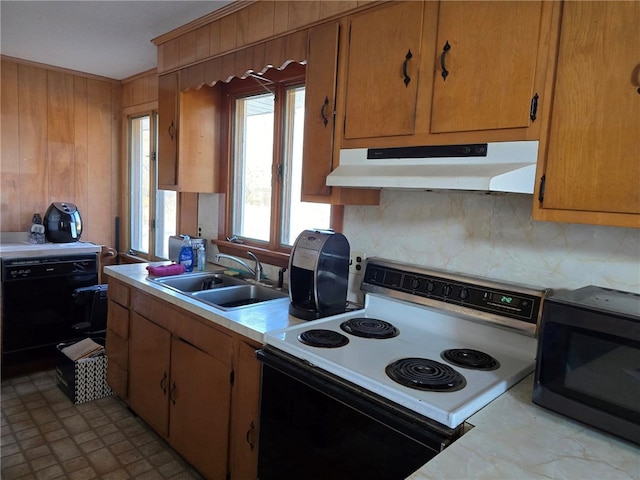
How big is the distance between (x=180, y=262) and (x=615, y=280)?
235cm

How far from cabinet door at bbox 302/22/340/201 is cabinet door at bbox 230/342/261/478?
736 mm

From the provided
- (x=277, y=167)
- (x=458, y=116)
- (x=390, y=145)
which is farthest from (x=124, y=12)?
(x=458, y=116)

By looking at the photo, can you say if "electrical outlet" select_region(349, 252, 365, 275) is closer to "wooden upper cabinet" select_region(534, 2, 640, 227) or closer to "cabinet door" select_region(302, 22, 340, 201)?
"cabinet door" select_region(302, 22, 340, 201)

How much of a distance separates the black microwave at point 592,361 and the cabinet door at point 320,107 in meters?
A: 1.02

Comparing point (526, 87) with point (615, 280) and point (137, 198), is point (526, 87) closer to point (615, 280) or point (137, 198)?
point (615, 280)

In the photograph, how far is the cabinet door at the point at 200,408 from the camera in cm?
186

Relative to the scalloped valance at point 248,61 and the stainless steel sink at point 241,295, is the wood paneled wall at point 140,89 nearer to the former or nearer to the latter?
the scalloped valance at point 248,61

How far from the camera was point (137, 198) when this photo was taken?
4160 millimetres

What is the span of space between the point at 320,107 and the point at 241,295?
1147mm

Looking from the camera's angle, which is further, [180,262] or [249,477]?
[180,262]

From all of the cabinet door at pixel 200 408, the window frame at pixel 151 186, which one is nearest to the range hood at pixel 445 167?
the cabinet door at pixel 200 408

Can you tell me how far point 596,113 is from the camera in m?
1.14

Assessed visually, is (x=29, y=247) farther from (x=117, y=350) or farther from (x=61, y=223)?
(x=117, y=350)

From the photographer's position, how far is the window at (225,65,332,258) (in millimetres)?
2492
